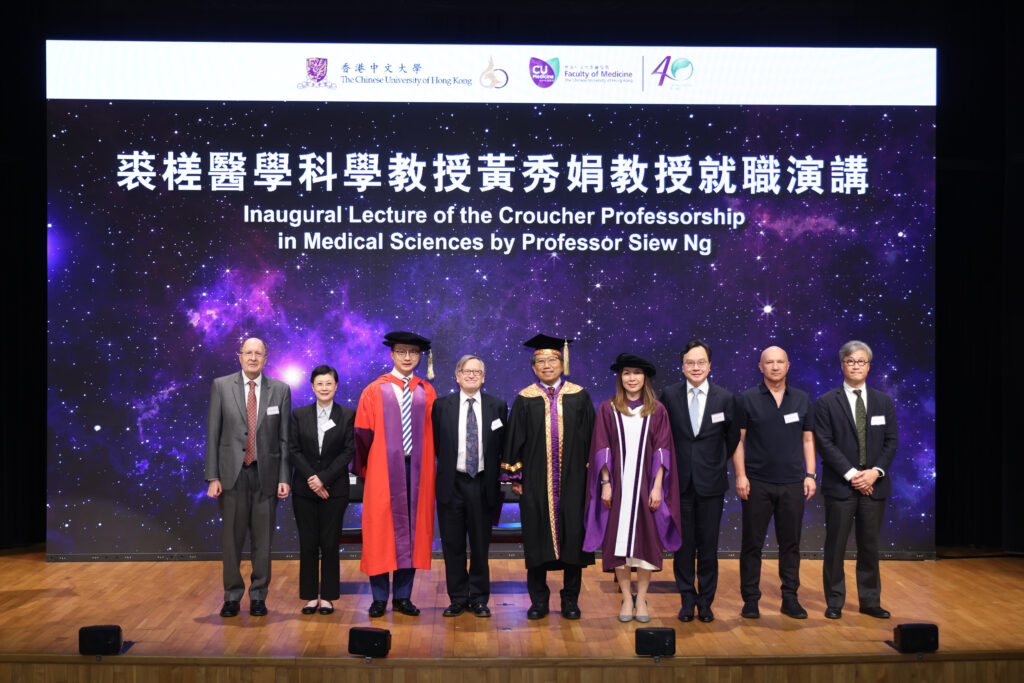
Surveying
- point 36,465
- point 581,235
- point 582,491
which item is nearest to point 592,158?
point 581,235

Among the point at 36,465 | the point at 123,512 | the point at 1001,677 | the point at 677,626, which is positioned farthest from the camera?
the point at 36,465

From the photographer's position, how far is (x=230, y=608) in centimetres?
555

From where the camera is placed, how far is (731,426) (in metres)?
5.44

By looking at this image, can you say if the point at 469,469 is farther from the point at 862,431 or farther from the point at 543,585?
the point at 862,431

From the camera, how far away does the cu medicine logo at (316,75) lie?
23.1 feet

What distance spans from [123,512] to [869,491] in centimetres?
485

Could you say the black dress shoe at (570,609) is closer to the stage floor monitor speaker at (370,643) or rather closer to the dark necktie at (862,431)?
the stage floor monitor speaker at (370,643)

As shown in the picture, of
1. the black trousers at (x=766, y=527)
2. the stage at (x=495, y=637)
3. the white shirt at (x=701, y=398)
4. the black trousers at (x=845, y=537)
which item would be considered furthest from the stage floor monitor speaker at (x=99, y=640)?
the black trousers at (x=845, y=537)

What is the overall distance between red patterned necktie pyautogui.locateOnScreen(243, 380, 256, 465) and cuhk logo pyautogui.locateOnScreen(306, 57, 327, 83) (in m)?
2.50

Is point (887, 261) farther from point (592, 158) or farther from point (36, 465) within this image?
point (36, 465)

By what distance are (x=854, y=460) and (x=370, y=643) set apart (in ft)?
8.91

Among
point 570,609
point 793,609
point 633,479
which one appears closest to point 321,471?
point 570,609

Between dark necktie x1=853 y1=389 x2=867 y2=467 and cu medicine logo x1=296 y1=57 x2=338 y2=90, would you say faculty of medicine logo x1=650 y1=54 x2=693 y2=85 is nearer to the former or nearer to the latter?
cu medicine logo x1=296 y1=57 x2=338 y2=90

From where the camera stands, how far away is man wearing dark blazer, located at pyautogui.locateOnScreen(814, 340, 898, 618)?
5477mm
